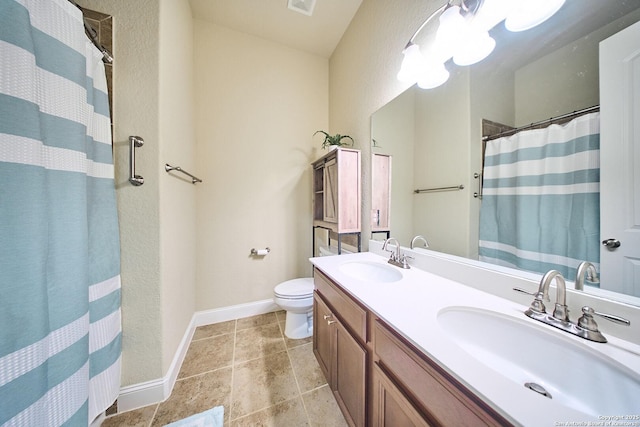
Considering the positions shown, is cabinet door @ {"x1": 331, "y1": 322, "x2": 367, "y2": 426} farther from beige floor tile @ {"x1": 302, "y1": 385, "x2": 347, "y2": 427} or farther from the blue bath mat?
the blue bath mat

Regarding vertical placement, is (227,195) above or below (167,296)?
above

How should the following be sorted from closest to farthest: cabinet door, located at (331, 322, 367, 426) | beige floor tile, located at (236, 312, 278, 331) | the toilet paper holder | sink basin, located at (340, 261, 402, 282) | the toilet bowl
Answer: cabinet door, located at (331, 322, 367, 426)
sink basin, located at (340, 261, 402, 282)
the toilet bowl
beige floor tile, located at (236, 312, 278, 331)
the toilet paper holder

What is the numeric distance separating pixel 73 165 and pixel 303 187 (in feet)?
5.35

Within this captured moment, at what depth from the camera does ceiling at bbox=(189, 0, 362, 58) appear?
165 cm

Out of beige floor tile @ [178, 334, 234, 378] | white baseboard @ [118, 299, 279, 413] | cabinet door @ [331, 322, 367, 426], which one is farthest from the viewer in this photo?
beige floor tile @ [178, 334, 234, 378]

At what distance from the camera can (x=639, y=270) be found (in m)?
0.53

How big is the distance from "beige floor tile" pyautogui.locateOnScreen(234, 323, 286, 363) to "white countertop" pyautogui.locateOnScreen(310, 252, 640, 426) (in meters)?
0.97

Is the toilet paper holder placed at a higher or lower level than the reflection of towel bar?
lower

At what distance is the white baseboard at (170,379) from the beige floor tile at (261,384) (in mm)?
370

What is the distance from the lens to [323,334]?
1.19 meters

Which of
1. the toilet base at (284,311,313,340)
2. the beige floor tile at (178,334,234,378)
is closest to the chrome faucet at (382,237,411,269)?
the toilet base at (284,311,313,340)

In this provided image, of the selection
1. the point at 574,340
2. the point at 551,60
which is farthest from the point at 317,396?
the point at 551,60

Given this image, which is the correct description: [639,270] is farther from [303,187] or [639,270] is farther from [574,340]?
[303,187]

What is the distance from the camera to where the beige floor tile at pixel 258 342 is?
147 cm
